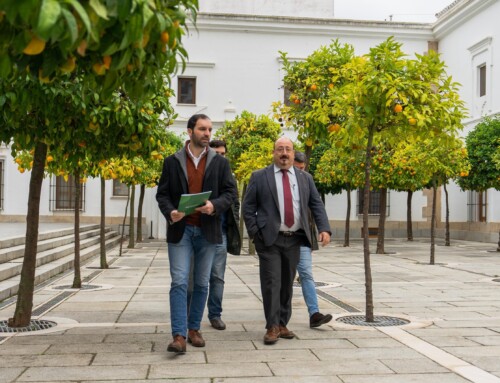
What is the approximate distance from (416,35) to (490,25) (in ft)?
16.5

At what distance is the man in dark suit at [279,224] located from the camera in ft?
21.4

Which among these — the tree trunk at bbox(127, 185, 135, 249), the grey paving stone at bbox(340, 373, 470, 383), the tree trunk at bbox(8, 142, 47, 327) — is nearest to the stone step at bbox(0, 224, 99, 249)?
the tree trunk at bbox(127, 185, 135, 249)

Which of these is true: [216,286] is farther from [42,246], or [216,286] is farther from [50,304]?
[42,246]

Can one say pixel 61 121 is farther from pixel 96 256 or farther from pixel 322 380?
pixel 96 256

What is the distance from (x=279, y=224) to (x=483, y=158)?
54.7 ft

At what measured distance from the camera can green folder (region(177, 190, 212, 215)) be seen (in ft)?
18.7

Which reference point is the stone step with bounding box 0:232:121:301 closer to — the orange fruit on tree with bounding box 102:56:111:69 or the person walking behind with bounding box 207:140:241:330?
the person walking behind with bounding box 207:140:241:330

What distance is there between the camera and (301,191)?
681cm

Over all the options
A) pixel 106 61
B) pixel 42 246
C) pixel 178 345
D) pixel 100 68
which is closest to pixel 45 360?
pixel 178 345

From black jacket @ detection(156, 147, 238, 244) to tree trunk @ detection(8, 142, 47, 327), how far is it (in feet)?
5.59

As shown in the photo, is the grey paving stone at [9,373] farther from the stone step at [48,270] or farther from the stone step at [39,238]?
the stone step at [39,238]

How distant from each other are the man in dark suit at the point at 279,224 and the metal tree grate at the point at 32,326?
2.29 meters

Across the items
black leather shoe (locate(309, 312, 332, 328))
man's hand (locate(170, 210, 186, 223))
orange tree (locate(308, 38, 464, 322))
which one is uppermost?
orange tree (locate(308, 38, 464, 322))

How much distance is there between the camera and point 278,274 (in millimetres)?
6562
